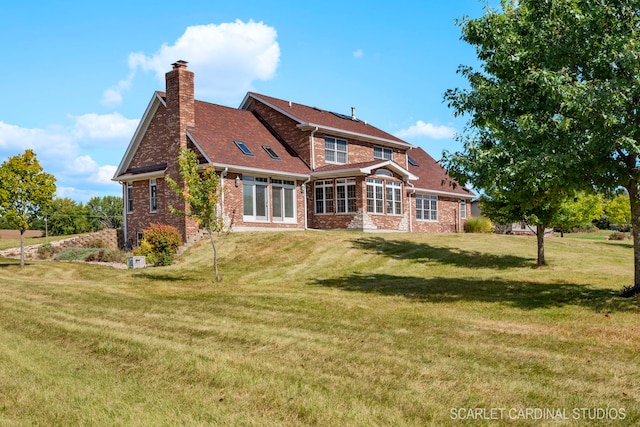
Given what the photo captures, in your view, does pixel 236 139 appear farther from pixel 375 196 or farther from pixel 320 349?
pixel 320 349

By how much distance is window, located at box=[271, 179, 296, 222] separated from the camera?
30859mm

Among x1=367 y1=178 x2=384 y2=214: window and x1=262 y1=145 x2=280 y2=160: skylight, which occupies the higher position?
x1=262 y1=145 x2=280 y2=160: skylight

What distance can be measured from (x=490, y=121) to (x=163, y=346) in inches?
408

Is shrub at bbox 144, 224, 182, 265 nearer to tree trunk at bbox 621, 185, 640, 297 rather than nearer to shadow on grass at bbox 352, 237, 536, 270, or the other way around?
shadow on grass at bbox 352, 237, 536, 270

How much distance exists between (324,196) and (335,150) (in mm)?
3551

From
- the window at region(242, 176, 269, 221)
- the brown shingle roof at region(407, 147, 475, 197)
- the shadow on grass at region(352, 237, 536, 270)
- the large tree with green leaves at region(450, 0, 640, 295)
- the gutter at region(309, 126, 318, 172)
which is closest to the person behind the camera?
the large tree with green leaves at region(450, 0, 640, 295)

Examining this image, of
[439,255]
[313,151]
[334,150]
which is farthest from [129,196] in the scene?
[439,255]

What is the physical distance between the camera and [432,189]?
3838cm

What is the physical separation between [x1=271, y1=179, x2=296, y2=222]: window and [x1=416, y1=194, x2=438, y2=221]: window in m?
9.97

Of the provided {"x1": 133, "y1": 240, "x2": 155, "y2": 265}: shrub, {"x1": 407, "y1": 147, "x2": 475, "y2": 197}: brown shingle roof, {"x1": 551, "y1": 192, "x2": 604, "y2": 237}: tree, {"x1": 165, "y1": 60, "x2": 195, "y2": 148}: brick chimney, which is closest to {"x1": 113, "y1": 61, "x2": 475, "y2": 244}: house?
{"x1": 165, "y1": 60, "x2": 195, "y2": 148}: brick chimney

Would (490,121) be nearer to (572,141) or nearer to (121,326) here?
(572,141)

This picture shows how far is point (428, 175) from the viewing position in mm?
40844

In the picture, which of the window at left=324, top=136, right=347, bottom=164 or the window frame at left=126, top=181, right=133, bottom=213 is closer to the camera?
the window frame at left=126, top=181, right=133, bottom=213

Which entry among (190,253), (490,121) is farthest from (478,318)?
(190,253)
